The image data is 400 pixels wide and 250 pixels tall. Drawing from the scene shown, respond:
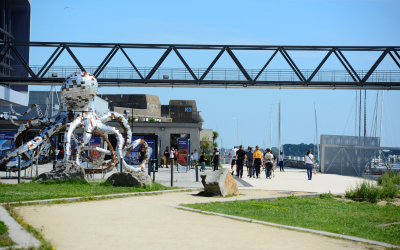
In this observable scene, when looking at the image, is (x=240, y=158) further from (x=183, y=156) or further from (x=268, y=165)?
(x=183, y=156)

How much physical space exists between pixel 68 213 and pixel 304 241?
5.31 m

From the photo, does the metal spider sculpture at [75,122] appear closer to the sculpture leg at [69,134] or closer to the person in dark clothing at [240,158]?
the sculpture leg at [69,134]

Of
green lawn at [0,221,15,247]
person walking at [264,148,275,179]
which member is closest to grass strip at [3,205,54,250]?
green lawn at [0,221,15,247]

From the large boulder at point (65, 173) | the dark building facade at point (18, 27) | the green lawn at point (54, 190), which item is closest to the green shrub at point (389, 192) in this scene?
the green lawn at point (54, 190)

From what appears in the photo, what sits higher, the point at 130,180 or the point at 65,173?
the point at 65,173

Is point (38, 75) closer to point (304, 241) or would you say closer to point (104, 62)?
point (104, 62)

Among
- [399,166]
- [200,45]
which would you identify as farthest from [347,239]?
[399,166]

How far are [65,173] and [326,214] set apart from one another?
10.0 metres

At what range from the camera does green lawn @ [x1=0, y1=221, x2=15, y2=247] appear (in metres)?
6.73

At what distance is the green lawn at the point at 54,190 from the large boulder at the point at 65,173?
30cm

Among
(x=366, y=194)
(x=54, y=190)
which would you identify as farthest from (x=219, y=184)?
(x=54, y=190)

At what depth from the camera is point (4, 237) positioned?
283 inches

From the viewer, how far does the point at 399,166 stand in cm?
3691

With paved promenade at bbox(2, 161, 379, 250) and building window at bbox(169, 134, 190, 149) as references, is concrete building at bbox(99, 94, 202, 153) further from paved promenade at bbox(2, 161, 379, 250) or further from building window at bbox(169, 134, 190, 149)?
paved promenade at bbox(2, 161, 379, 250)
